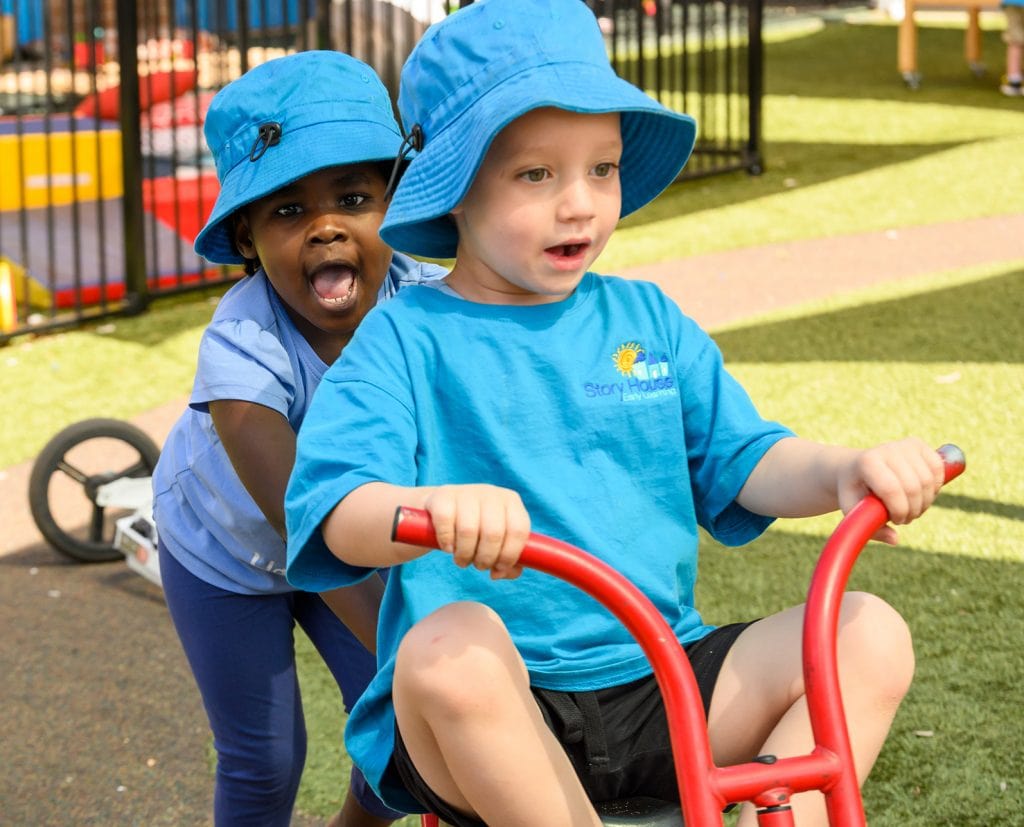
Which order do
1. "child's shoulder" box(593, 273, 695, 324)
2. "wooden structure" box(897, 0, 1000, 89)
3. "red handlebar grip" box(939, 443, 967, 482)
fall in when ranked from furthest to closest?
"wooden structure" box(897, 0, 1000, 89) → "child's shoulder" box(593, 273, 695, 324) → "red handlebar grip" box(939, 443, 967, 482)

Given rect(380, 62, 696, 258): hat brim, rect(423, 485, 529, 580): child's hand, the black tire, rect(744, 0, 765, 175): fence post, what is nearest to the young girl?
rect(380, 62, 696, 258): hat brim

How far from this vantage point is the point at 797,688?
186 cm

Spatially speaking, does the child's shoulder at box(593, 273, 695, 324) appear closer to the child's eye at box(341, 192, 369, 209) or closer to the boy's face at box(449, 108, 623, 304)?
the boy's face at box(449, 108, 623, 304)

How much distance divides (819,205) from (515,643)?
7.43 m

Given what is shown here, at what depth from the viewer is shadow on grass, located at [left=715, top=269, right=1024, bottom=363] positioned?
614 cm

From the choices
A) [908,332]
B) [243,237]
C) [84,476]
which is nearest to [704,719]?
[243,237]

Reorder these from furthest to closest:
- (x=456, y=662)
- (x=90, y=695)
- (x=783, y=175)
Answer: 1. (x=783, y=175)
2. (x=90, y=695)
3. (x=456, y=662)

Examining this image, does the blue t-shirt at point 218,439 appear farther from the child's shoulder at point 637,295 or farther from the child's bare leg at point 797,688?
the child's bare leg at point 797,688

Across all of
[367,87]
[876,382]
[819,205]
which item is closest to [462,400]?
[367,87]

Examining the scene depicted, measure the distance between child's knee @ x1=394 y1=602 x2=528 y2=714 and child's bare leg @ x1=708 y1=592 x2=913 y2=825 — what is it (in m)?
0.31

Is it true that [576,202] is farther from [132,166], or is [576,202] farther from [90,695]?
[132,166]

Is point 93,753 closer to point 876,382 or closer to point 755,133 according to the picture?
point 876,382

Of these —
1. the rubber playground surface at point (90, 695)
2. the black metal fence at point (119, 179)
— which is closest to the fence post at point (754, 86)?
the black metal fence at point (119, 179)

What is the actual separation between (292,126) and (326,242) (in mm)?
189
